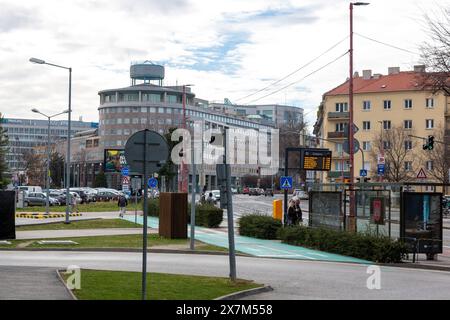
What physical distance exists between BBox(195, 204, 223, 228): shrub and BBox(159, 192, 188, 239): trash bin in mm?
8832

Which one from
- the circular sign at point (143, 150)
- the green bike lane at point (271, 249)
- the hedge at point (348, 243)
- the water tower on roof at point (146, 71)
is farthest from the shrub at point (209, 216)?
the water tower on roof at point (146, 71)

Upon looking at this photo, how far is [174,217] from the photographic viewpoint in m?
31.7

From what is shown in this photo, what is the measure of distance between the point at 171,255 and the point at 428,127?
238 feet

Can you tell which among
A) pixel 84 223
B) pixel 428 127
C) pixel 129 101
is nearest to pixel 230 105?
pixel 129 101

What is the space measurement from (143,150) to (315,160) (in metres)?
21.6

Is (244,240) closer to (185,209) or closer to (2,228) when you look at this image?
(185,209)

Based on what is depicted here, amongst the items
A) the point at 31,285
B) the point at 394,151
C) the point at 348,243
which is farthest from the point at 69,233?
→ the point at 394,151

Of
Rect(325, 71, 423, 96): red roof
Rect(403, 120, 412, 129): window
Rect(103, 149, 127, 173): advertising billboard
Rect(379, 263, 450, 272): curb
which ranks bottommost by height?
Rect(379, 263, 450, 272): curb

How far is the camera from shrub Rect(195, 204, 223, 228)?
41.2 m

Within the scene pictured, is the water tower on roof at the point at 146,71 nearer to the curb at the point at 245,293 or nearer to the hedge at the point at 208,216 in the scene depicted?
the hedge at the point at 208,216

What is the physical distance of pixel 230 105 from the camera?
17100cm

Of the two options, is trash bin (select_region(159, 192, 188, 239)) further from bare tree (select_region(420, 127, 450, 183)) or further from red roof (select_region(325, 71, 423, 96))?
red roof (select_region(325, 71, 423, 96))

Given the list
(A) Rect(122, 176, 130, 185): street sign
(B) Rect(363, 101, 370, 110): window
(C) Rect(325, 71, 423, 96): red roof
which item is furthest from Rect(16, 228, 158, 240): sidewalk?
(C) Rect(325, 71, 423, 96): red roof

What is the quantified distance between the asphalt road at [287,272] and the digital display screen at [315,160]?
9.58 metres
